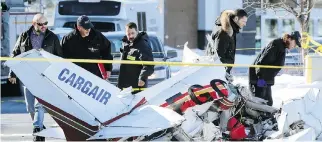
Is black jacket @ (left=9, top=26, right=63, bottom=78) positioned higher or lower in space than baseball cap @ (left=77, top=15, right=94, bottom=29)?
lower

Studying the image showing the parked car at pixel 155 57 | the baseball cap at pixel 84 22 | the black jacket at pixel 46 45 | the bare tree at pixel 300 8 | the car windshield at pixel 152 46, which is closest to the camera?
the baseball cap at pixel 84 22

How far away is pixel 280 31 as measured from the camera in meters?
36.6

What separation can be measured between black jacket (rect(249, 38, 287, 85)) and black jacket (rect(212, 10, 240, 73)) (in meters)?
0.75

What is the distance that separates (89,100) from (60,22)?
1276 centimetres

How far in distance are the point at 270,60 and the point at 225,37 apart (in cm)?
A: 102

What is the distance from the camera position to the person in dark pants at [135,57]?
9789 millimetres

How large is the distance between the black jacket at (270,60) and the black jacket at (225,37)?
29.5 inches

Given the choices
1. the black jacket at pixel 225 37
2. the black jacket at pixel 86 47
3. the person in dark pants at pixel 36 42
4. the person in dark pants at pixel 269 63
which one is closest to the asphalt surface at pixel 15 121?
the person in dark pants at pixel 36 42

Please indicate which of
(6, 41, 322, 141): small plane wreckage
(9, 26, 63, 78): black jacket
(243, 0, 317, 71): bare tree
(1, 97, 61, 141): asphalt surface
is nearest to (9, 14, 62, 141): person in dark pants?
(9, 26, 63, 78): black jacket

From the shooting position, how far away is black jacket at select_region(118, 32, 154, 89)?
32.1ft

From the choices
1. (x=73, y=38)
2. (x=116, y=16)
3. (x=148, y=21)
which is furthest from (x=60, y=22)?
(x=73, y=38)

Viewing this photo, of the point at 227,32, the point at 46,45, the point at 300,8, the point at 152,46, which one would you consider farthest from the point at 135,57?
the point at 300,8

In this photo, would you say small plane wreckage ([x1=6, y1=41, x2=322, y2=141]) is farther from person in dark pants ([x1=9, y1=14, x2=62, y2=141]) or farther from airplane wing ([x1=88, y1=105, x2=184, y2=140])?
person in dark pants ([x1=9, y1=14, x2=62, y2=141])

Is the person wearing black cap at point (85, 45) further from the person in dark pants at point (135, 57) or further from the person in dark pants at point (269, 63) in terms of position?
the person in dark pants at point (269, 63)
